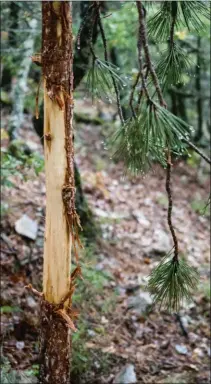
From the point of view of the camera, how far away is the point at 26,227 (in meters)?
5.82

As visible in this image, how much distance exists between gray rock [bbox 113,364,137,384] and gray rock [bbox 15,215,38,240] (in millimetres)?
2077

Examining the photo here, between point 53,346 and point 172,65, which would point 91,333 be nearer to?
point 53,346

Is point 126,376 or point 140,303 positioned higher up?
point 140,303

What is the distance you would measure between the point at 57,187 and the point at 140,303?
11.8 feet

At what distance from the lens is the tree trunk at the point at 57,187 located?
→ 2.25 m

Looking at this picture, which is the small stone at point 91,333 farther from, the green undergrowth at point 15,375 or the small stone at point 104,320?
the green undergrowth at point 15,375

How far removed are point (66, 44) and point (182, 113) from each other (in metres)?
9.41

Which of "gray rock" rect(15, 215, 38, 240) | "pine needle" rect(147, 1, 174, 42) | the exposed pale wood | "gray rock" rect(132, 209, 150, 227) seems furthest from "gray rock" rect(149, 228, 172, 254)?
"pine needle" rect(147, 1, 174, 42)

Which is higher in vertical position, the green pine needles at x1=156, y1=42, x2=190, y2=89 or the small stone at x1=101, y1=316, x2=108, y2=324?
the green pine needles at x1=156, y1=42, x2=190, y2=89

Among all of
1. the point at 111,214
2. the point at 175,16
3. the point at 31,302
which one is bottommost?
the point at 31,302

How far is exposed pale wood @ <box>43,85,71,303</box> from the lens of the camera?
7.68ft

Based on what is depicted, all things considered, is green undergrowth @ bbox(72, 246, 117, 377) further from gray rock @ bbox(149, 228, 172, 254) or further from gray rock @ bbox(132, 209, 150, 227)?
gray rock @ bbox(132, 209, 150, 227)

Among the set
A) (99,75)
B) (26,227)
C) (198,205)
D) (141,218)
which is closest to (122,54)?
→ (198,205)

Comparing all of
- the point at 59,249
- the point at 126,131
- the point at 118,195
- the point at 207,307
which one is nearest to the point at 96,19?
the point at 126,131
